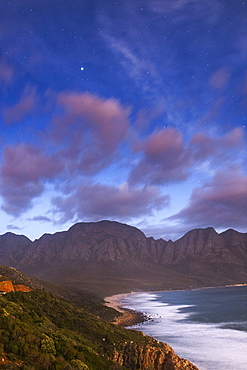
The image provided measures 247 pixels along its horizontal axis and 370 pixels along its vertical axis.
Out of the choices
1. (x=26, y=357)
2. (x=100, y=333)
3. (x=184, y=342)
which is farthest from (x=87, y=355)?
(x=184, y=342)

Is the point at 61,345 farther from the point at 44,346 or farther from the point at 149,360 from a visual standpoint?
the point at 149,360

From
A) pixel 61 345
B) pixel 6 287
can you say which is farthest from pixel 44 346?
pixel 6 287

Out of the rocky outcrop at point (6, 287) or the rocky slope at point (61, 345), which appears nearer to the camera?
the rocky slope at point (61, 345)

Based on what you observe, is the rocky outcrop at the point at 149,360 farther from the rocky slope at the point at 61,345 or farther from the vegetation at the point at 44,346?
the vegetation at the point at 44,346

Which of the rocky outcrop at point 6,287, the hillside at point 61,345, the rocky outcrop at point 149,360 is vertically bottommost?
the rocky outcrop at point 149,360

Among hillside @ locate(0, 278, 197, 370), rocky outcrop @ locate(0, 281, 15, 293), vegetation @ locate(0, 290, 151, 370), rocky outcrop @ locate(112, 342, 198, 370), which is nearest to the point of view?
vegetation @ locate(0, 290, 151, 370)

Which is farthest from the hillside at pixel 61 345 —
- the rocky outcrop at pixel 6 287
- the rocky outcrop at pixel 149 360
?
the rocky outcrop at pixel 6 287

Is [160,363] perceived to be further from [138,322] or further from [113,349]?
[138,322]

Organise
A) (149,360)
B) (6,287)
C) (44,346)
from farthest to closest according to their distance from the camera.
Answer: (6,287)
(149,360)
(44,346)

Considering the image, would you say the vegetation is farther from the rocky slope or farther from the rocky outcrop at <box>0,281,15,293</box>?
the rocky outcrop at <box>0,281,15,293</box>

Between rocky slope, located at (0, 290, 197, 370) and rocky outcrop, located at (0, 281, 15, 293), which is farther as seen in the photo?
rocky outcrop, located at (0, 281, 15, 293)

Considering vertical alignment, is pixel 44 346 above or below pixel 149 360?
above

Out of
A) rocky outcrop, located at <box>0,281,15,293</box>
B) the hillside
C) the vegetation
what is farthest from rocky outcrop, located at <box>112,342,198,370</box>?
rocky outcrop, located at <box>0,281,15,293</box>

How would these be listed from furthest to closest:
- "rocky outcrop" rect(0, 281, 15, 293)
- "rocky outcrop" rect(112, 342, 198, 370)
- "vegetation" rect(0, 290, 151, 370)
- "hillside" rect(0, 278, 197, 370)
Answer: "rocky outcrop" rect(0, 281, 15, 293) → "rocky outcrop" rect(112, 342, 198, 370) → "hillside" rect(0, 278, 197, 370) → "vegetation" rect(0, 290, 151, 370)
